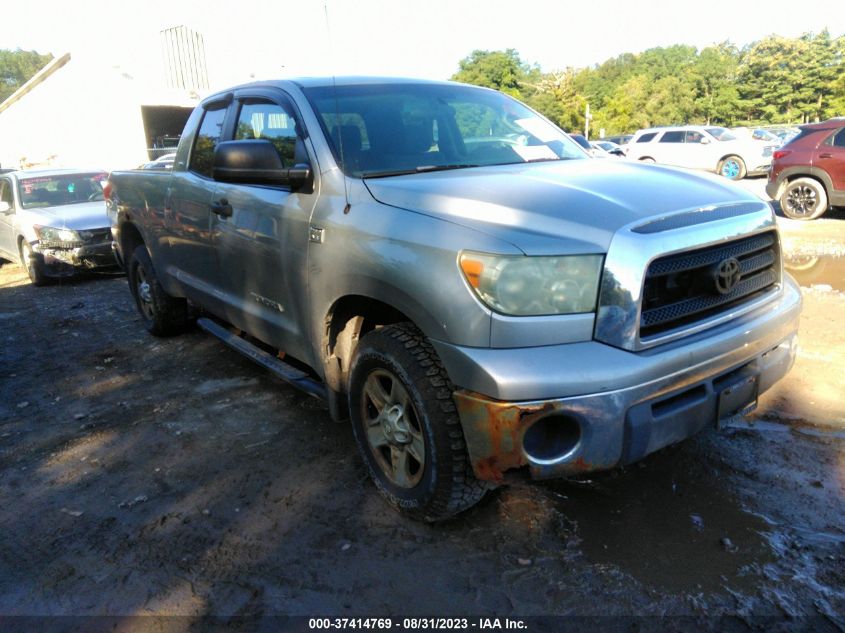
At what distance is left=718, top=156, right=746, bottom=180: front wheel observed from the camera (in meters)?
19.0

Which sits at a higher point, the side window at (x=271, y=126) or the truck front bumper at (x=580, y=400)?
the side window at (x=271, y=126)

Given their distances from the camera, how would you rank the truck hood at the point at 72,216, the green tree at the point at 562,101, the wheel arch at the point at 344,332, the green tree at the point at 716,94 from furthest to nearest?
the green tree at the point at 716,94, the green tree at the point at 562,101, the truck hood at the point at 72,216, the wheel arch at the point at 344,332

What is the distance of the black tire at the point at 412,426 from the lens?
2443 mm

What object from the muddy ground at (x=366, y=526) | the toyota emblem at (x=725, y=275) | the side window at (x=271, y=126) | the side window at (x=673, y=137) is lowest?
the muddy ground at (x=366, y=526)

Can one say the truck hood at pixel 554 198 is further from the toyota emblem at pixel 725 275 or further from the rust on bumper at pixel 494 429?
the rust on bumper at pixel 494 429

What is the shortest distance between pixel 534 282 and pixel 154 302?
13.8ft

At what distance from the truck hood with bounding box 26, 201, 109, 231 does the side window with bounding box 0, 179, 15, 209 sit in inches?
23.9

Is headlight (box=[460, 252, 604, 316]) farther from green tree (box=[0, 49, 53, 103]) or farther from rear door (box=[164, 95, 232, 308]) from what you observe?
green tree (box=[0, 49, 53, 103])

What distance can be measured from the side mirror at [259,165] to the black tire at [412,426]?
845mm

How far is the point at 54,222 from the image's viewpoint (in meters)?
8.84

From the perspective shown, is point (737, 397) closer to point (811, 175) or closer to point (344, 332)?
point (344, 332)

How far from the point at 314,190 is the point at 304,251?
0.94 ft

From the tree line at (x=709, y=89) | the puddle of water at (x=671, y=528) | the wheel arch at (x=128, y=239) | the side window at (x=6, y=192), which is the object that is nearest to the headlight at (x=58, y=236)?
the side window at (x=6, y=192)

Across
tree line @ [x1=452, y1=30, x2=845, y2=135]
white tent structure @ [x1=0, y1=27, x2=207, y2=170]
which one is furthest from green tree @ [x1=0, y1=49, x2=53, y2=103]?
white tent structure @ [x1=0, y1=27, x2=207, y2=170]
